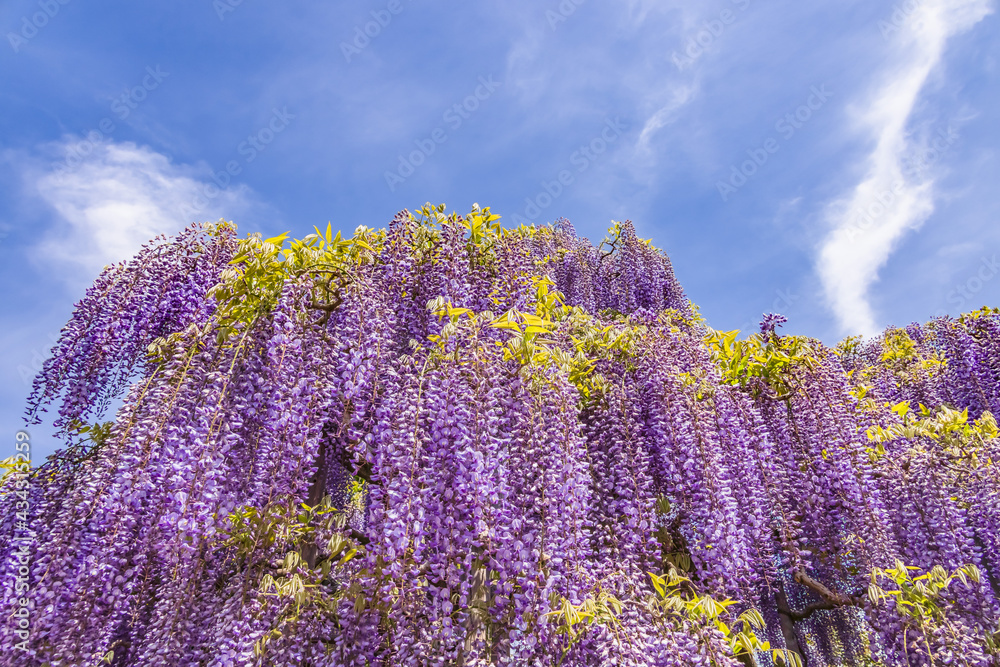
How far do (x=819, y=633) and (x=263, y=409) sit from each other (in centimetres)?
834

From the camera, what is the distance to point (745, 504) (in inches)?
201

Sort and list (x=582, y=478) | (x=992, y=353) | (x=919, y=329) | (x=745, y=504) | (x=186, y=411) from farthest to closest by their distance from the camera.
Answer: (x=919, y=329), (x=992, y=353), (x=745, y=504), (x=186, y=411), (x=582, y=478)

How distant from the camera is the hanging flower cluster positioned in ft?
12.5

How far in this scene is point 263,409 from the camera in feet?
15.3

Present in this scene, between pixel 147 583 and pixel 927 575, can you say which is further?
pixel 927 575

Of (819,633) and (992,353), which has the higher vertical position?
(992,353)

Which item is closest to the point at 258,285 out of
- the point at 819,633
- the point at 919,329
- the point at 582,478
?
the point at 582,478

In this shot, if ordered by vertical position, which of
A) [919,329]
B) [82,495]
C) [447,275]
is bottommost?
[82,495]

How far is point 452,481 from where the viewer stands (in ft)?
12.7

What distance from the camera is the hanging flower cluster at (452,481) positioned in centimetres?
380

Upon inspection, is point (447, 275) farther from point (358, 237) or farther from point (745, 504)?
point (745, 504)

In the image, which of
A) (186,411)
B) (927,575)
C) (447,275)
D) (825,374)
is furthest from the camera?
(825,374)

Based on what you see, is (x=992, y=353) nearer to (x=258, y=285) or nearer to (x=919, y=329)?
(x=919, y=329)

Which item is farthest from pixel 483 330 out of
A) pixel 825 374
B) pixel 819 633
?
pixel 819 633
